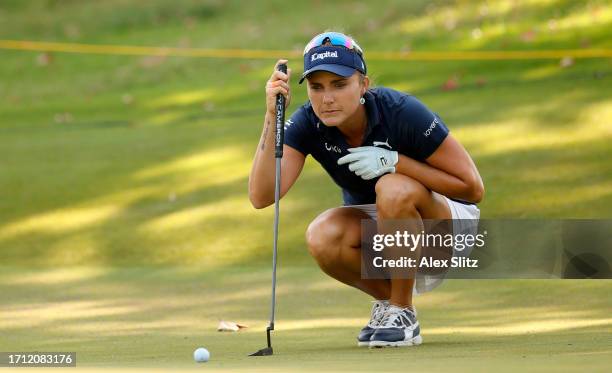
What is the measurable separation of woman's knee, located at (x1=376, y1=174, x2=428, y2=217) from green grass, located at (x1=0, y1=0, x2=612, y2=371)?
0.48 meters

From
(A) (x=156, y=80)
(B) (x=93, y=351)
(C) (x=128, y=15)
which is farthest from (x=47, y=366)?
(C) (x=128, y=15)

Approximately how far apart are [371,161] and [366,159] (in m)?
0.02

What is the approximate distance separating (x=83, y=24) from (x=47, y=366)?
14.8 metres

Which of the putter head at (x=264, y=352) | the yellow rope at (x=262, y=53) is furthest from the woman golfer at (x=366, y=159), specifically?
the yellow rope at (x=262, y=53)

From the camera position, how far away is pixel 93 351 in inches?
175

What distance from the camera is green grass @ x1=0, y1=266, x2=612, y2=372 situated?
3705 millimetres

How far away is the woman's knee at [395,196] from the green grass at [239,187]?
0.48 m

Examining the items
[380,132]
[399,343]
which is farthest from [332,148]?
[399,343]

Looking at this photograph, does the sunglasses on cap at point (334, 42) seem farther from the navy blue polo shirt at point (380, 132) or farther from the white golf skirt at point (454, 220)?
the white golf skirt at point (454, 220)

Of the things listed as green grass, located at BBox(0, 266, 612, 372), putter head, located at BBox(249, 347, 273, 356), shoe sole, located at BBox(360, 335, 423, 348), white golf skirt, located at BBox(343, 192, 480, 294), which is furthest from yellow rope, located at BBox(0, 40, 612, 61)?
putter head, located at BBox(249, 347, 273, 356)

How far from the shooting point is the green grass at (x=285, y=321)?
12.2ft

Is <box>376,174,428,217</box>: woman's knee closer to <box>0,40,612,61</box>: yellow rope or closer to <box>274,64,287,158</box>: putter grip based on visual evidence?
<box>274,64,287,158</box>: putter grip

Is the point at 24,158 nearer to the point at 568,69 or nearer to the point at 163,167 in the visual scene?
the point at 163,167

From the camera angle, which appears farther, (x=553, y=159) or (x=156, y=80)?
(x=156, y=80)
